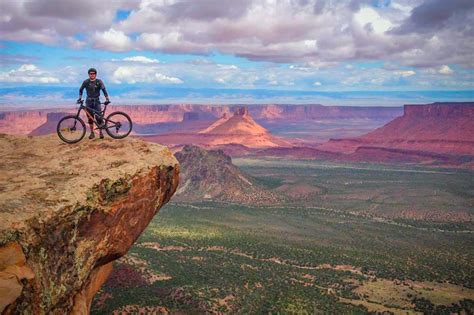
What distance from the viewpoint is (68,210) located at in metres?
14.5

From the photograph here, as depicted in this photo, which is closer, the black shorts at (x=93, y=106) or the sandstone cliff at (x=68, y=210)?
the sandstone cliff at (x=68, y=210)

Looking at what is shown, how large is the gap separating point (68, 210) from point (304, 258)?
41365 mm

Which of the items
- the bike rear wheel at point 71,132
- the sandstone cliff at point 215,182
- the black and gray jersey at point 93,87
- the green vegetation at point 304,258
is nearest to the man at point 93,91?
the black and gray jersey at point 93,87

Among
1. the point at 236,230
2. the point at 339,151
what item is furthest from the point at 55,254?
the point at 339,151

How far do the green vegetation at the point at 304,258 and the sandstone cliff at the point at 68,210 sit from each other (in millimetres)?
13343

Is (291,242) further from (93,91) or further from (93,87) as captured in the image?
(93,87)

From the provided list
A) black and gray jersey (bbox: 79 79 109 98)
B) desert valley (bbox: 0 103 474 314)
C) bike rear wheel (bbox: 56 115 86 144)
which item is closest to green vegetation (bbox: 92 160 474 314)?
desert valley (bbox: 0 103 474 314)

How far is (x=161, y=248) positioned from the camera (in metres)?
52.8

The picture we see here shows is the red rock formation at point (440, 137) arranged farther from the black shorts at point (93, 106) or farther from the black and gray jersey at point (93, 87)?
the black and gray jersey at point (93, 87)

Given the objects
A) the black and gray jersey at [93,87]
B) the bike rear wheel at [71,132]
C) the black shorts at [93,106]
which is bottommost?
A: the bike rear wheel at [71,132]

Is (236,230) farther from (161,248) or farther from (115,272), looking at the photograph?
(115,272)

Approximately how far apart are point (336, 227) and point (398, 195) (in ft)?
111

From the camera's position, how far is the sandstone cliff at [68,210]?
12680 millimetres

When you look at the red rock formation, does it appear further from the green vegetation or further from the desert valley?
the green vegetation
